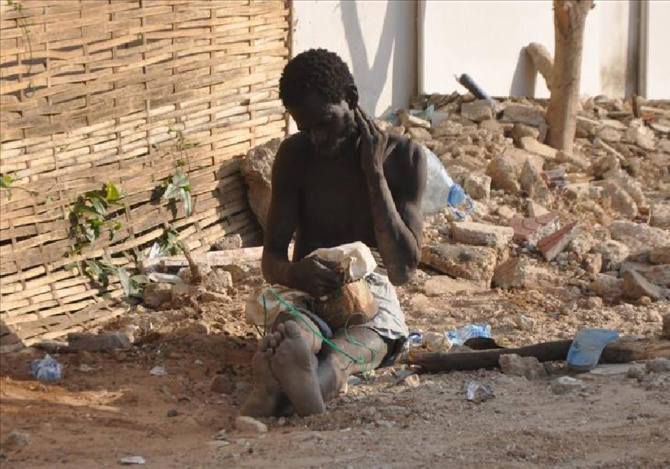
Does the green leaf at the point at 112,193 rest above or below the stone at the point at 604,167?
above

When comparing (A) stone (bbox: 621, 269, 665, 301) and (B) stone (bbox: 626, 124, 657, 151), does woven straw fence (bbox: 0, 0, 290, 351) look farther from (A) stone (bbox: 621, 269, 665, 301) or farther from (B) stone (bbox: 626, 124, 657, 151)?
(B) stone (bbox: 626, 124, 657, 151)

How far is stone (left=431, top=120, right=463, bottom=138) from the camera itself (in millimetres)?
10375

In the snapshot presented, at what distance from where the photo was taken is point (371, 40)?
10266mm

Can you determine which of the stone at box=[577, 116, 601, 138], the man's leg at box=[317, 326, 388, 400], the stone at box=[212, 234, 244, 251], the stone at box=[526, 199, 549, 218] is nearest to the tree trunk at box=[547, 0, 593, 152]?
the stone at box=[577, 116, 601, 138]

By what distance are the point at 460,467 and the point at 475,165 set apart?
571cm

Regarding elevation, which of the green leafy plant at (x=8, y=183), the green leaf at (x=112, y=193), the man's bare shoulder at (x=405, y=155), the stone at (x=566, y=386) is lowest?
the stone at (x=566, y=386)

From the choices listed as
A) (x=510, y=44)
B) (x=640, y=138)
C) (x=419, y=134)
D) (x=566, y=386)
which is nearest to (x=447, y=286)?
(x=566, y=386)

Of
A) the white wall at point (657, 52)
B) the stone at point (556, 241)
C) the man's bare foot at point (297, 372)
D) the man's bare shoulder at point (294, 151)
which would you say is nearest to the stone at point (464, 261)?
the stone at point (556, 241)

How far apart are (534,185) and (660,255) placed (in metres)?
1.69

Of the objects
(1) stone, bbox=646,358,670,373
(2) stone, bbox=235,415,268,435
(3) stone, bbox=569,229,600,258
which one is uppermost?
(1) stone, bbox=646,358,670,373

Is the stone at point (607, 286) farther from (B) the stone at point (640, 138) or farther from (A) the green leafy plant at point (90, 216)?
(B) the stone at point (640, 138)

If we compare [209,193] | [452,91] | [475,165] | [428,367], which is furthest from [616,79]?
[428,367]

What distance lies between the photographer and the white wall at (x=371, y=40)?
30.8 ft

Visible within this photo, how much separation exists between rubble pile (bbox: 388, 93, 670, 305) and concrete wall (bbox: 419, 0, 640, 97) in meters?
0.36
